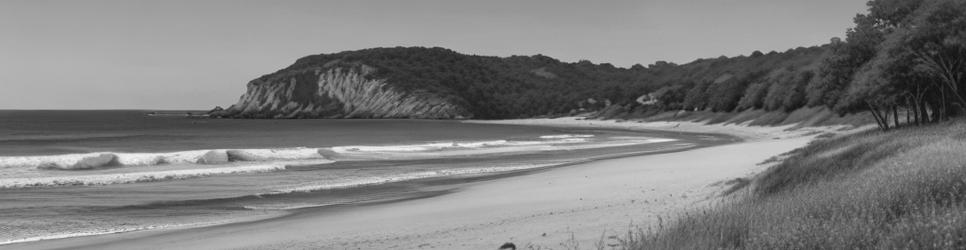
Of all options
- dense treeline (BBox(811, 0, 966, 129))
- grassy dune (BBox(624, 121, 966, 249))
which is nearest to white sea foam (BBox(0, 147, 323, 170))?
dense treeline (BBox(811, 0, 966, 129))

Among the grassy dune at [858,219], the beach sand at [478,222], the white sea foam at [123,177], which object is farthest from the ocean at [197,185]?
the grassy dune at [858,219]

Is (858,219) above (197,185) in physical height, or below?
above

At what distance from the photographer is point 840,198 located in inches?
253

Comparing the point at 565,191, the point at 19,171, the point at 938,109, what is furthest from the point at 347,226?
the point at 938,109

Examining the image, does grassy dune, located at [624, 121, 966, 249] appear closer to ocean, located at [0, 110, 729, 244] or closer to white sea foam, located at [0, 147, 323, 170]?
ocean, located at [0, 110, 729, 244]

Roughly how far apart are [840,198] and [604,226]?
3586mm

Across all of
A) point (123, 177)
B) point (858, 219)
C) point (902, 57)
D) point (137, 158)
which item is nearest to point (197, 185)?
point (123, 177)

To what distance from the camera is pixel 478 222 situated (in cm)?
1123

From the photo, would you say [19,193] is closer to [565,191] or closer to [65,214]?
[65,214]

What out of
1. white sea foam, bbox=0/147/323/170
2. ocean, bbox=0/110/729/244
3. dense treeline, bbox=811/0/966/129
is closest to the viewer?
ocean, bbox=0/110/729/244

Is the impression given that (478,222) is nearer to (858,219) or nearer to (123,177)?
(858,219)

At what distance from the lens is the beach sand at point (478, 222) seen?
9.31 metres

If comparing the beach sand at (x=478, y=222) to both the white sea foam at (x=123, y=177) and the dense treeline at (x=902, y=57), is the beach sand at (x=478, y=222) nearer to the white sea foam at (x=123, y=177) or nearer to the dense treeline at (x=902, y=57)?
the white sea foam at (x=123, y=177)

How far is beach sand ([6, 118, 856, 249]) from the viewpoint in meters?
9.31
